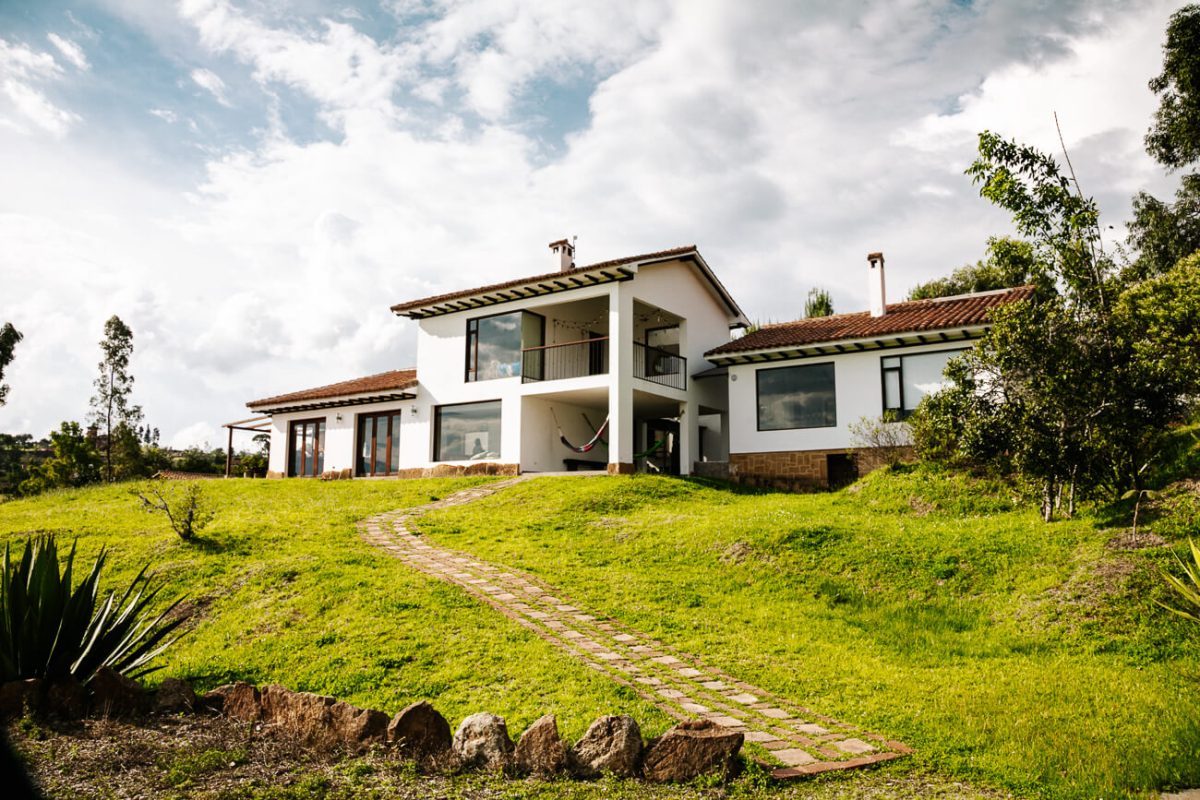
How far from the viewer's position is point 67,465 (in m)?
32.7

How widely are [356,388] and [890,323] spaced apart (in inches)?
705

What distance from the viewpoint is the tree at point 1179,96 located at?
77.0 feet

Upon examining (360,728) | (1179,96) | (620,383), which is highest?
(1179,96)

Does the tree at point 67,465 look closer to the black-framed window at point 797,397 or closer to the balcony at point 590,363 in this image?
the balcony at point 590,363

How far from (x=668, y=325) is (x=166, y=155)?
18.0m

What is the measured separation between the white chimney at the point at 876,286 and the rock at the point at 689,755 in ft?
67.6

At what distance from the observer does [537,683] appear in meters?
7.72

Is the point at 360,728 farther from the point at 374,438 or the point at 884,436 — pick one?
the point at 374,438

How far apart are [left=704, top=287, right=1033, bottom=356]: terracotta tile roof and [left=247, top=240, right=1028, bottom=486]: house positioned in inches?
3.0

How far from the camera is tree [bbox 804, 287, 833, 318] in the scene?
124ft

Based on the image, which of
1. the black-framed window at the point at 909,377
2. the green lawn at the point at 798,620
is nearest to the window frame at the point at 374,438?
the green lawn at the point at 798,620

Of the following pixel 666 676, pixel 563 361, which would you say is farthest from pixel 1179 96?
pixel 666 676

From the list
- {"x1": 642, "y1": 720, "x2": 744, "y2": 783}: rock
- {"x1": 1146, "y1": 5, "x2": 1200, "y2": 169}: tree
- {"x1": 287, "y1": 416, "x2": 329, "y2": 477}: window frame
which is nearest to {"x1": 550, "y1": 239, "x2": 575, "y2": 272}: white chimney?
{"x1": 287, "y1": 416, "x2": 329, "y2": 477}: window frame

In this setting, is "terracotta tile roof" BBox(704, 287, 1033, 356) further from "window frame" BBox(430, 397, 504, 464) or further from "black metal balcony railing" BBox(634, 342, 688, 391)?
"window frame" BBox(430, 397, 504, 464)
